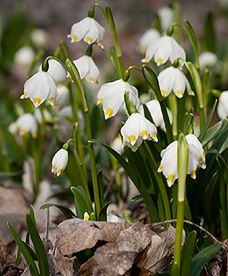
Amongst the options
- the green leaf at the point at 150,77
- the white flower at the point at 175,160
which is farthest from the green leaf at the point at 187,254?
the green leaf at the point at 150,77

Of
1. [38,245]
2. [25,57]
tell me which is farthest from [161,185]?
[25,57]

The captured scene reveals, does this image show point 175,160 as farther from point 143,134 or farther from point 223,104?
point 223,104

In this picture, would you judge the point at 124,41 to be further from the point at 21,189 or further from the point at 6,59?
the point at 21,189

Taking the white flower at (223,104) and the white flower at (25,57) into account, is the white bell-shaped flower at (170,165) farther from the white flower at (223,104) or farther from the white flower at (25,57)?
the white flower at (25,57)

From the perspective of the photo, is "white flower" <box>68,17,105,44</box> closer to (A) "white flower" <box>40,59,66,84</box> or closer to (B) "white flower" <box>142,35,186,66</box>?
(A) "white flower" <box>40,59,66,84</box>

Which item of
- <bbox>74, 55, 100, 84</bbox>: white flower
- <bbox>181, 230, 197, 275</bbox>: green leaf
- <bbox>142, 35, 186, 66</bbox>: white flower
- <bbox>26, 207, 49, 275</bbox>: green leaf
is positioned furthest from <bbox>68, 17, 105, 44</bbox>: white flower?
<bbox>181, 230, 197, 275</bbox>: green leaf

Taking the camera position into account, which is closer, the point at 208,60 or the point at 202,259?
the point at 202,259
